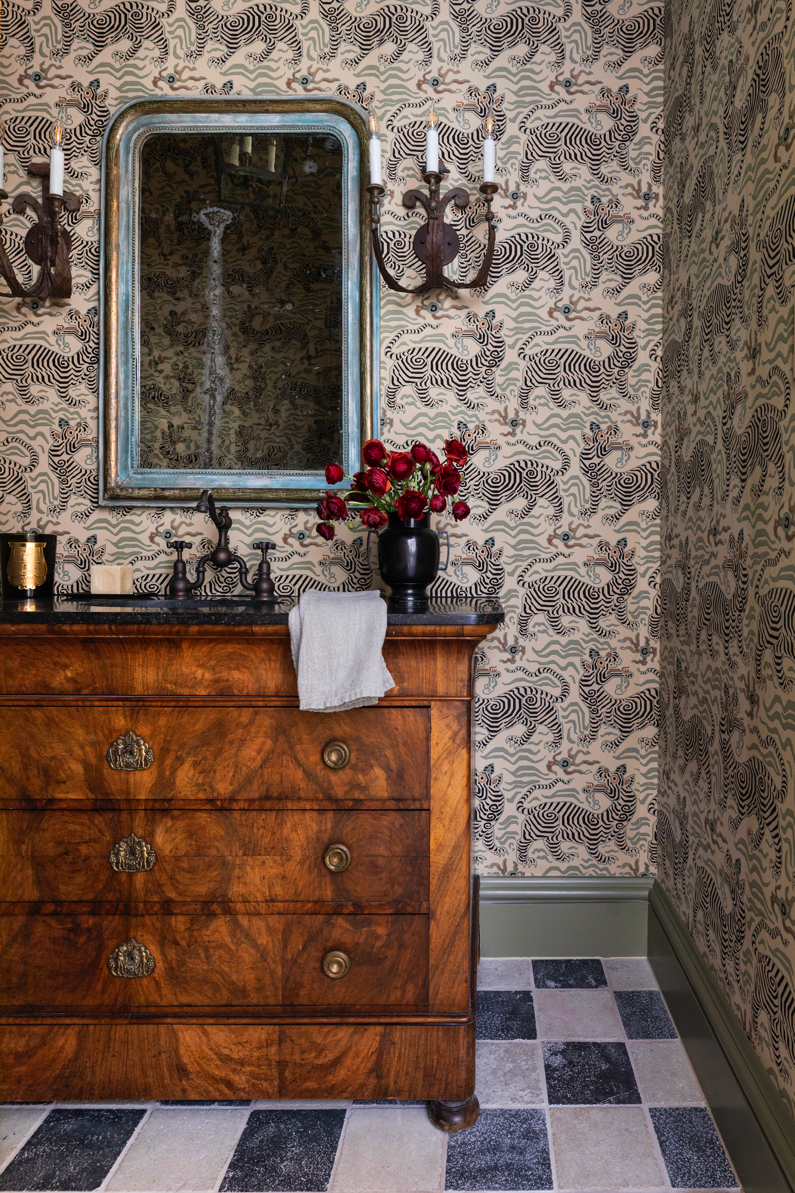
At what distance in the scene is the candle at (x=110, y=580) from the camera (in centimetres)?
187

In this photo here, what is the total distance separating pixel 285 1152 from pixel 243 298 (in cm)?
182

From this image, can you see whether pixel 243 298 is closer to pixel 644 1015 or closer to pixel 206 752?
pixel 206 752

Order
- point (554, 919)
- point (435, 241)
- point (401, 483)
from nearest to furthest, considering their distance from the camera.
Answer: point (401, 483) → point (435, 241) → point (554, 919)

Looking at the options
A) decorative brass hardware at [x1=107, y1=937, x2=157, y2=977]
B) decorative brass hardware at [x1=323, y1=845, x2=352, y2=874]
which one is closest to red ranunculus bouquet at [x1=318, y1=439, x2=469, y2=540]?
decorative brass hardware at [x1=323, y1=845, x2=352, y2=874]

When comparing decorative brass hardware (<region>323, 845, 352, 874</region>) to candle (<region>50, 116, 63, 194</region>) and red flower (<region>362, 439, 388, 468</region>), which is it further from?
candle (<region>50, 116, 63, 194</region>)

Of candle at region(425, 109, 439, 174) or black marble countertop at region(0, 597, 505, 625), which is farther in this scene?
candle at region(425, 109, 439, 174)

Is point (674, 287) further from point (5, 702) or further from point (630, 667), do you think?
point (5, 702)

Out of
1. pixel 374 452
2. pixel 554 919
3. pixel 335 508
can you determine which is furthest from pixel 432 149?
pixel 554 919

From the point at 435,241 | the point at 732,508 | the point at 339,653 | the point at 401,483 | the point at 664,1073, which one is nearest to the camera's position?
the point at 339,653

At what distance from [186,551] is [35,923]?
0.94m

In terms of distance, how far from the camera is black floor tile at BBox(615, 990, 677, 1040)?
168 cm

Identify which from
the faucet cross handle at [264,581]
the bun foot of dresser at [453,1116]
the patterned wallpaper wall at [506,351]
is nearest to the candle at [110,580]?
the patterned wallpaper wall at [506,351]

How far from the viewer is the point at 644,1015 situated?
1.75m

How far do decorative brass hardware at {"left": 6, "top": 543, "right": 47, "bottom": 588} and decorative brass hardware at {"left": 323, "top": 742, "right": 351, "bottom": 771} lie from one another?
2.84ft
